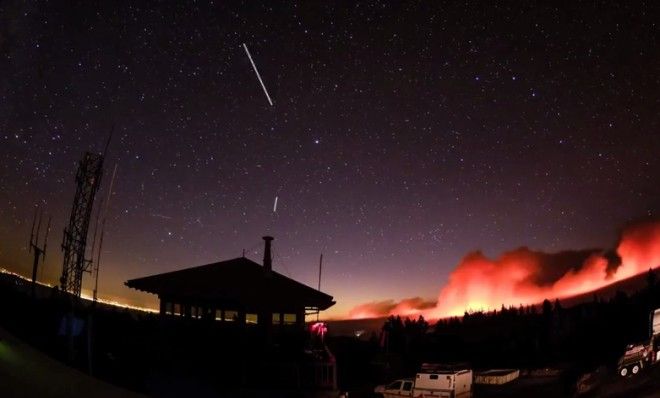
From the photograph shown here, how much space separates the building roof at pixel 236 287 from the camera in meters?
18.6

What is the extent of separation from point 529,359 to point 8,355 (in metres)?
42.0

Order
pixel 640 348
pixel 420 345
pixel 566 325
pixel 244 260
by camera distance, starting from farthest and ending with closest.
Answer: pixel 566 325
pixel 420 345
pixel 244 260
pixel 640 348

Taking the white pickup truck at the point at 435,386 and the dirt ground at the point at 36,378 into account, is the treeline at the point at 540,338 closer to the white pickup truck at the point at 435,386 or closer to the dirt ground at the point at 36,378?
the white pickup truck at the point at 435,386

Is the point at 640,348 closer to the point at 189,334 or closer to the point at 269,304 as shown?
the point at 269,304

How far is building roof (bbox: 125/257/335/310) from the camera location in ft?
61.0

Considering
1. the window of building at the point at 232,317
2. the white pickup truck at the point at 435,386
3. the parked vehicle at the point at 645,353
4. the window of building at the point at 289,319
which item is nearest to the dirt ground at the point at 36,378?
the window of building at the point at 232,317

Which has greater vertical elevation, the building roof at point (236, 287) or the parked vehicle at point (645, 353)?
the building roof at point (236, 287)

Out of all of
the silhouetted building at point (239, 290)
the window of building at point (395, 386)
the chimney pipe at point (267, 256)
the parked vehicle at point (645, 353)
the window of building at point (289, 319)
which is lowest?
the window of building at point (395, 386)

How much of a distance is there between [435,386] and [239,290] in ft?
31.6

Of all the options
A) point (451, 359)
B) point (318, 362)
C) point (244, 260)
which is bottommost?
point (451, 359)

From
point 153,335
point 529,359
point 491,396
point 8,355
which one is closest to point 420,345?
point 529,359

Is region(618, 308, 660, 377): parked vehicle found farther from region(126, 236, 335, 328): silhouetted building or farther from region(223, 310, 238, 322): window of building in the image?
region(223, 310, 238, 322): window of building

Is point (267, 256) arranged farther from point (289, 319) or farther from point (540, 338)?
point (540, 338)

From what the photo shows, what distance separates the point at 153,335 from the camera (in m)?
18.9
